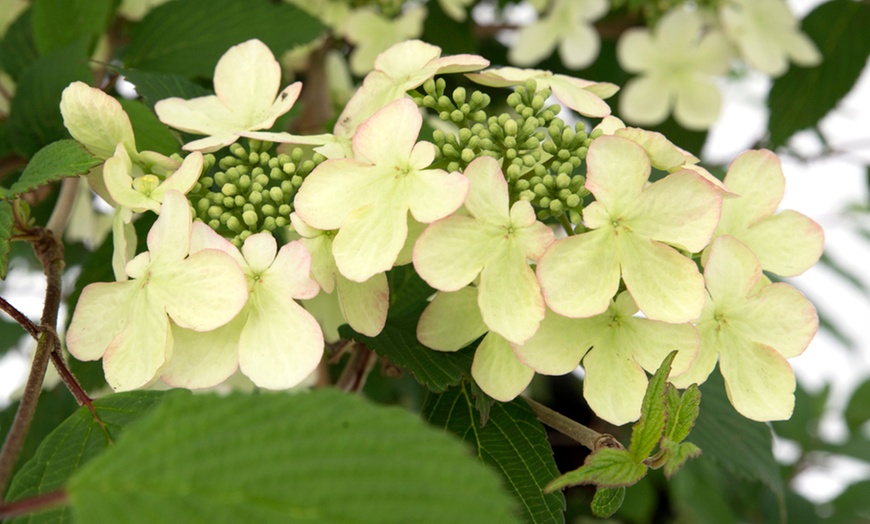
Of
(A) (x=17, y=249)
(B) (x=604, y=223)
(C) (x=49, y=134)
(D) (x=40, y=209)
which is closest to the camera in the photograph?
(B) (x=604, y=223)

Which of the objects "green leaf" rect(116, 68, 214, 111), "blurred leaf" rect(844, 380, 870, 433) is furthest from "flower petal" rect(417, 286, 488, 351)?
"blurred leaf" rect(844, 380, 870, 433)

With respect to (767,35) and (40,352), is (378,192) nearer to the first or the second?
(40,352)

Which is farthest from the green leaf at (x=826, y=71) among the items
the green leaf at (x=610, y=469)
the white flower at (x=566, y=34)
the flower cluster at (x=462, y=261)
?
the green leaf at (x=610, y=469)

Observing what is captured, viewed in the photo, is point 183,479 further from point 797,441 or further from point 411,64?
point 797,441

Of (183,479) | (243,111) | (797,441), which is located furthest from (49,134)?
(797,441)

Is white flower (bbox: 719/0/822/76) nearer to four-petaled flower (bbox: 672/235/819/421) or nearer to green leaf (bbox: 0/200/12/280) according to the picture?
four-petaled flower (bbox: 672/235/819/421)

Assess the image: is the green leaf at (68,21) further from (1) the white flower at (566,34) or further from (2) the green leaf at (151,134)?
(1) the white flower at (566,34)

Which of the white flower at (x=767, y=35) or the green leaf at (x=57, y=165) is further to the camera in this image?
the white flower at (x=767, y=35)
